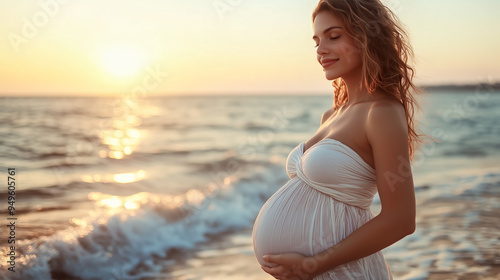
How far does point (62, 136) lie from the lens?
53.2 feet

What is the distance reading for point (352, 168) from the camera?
1896 mm

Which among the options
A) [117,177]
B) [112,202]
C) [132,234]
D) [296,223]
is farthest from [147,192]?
[296,223]

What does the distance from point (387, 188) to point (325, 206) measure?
0.94 ft

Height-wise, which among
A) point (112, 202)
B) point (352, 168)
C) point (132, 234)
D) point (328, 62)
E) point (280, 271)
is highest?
point (112, 202)

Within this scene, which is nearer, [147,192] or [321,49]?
[321,49]

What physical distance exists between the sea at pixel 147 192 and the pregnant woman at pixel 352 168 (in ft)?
1.66

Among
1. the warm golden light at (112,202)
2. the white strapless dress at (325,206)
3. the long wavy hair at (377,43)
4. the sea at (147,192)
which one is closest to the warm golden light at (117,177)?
the sea at (147,192)

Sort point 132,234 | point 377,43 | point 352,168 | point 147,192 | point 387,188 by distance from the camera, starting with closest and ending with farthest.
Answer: point 387,188
point 352,168
point 377,43
point 132,234
point 147,192

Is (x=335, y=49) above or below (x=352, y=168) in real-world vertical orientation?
above

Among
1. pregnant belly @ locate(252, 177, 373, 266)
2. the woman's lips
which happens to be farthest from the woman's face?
pregnant belly @ locate(252, 177, 373, 266)

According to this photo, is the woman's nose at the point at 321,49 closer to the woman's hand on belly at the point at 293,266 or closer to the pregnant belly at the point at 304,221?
the pregnant belly at the point at 304,221

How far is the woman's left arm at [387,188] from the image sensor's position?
1.77 metres

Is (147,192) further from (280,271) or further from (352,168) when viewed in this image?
(352,168)

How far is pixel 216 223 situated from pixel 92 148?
8.98m
